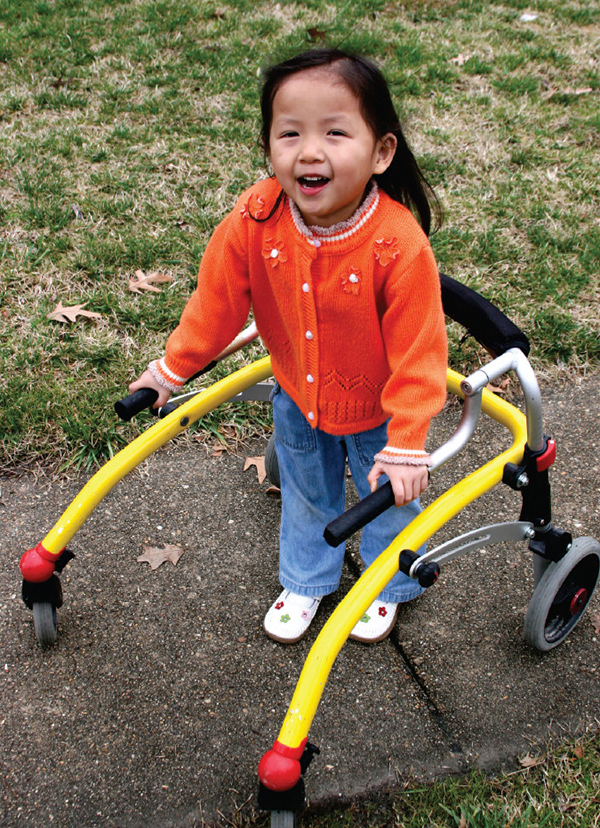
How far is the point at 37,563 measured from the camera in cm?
202

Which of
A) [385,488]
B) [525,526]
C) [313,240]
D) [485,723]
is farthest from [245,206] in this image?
[485,723]

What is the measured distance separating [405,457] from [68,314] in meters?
2.21

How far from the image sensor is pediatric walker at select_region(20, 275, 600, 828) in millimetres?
1507

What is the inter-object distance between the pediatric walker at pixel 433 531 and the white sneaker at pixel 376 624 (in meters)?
0.42

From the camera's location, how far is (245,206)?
72.4 inches

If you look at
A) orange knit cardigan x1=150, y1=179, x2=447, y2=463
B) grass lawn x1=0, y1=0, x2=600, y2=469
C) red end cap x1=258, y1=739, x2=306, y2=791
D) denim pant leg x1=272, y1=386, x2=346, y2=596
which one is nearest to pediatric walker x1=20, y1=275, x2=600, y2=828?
red end cap x1=258, y1=739, x2=306, y2=791

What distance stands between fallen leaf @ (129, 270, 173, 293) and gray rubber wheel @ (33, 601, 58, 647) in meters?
1.79

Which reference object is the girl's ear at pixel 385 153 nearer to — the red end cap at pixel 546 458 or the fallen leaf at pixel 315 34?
A: the red end cap at pixel 546 458

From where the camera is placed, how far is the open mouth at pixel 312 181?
5.30 feet

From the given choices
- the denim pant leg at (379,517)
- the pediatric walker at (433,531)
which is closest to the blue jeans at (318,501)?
the denim pant leg at (379,517)

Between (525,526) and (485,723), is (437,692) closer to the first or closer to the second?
(485,723)

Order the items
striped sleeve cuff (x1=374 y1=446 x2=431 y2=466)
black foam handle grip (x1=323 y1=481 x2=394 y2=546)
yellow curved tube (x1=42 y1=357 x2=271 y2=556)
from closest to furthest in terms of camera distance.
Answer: black foam handle grip (x1=323 y1=481 x2=394 y2=546)
striped sleeve cuff (x1=374 y1=446 x2=431 y2=466)
yellow curved tube (x1=42 y1=357 x2=271 y2=556)

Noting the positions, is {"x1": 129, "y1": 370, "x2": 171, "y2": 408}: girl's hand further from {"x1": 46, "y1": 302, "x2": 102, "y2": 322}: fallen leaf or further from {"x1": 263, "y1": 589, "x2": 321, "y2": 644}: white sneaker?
{"x1": 46, "y1": 302, "x2": 102, "y2": 322}: fallen leaf

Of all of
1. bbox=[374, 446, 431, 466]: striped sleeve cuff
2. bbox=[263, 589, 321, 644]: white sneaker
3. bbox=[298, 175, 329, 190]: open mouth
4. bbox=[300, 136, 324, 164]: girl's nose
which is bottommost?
bbox=[263, 589, 321, 644]: white sneaker
